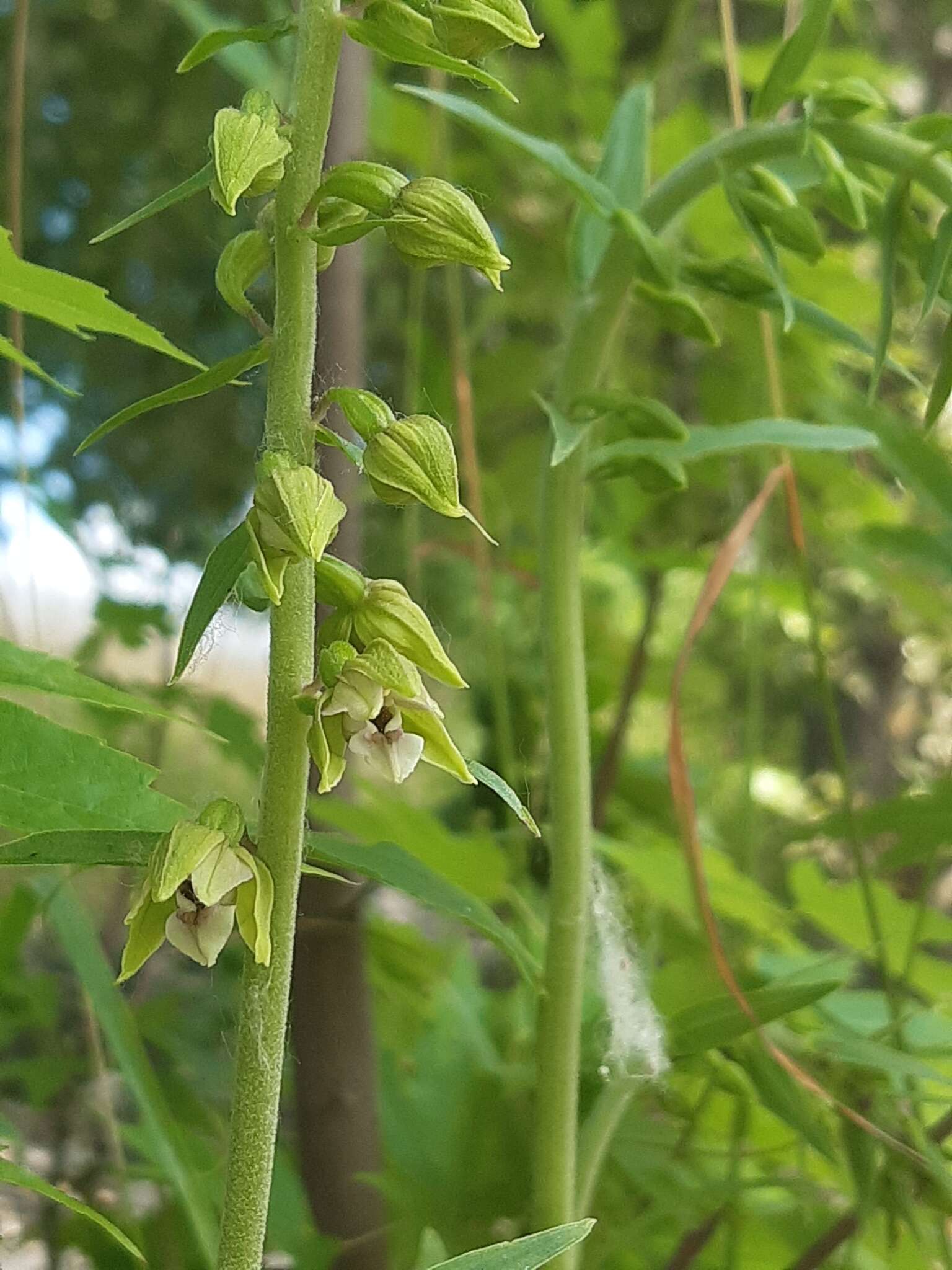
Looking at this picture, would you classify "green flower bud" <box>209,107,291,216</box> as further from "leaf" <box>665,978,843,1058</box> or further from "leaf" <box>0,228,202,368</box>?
"leaf" <box>665,978,843,1058</box>

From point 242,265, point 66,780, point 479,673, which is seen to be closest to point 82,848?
point 66,780

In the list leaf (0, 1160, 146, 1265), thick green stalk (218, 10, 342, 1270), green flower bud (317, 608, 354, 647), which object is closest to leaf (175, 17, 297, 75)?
thick green stalk (218, 10, 342, 1270)

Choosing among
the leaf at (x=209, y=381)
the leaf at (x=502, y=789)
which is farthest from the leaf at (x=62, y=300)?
the leaf at (x=502, y=789)

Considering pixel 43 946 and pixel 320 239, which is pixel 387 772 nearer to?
pixel 320 239

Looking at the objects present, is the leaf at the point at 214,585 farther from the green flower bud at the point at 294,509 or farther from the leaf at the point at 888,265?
the leaf at the point at 888,265

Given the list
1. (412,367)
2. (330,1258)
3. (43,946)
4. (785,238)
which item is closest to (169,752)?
(43,946)

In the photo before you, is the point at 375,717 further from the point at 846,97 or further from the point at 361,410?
the point at 846,97
